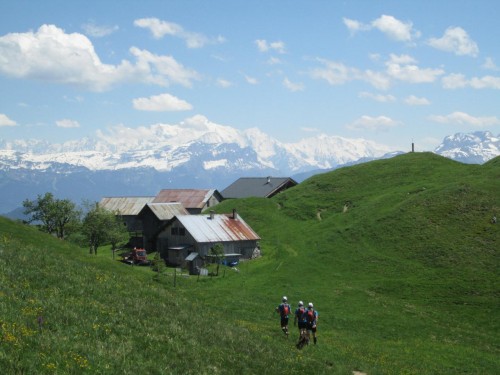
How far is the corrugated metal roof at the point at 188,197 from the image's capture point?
119812 mm

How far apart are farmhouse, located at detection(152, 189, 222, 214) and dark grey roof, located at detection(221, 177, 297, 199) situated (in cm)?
698

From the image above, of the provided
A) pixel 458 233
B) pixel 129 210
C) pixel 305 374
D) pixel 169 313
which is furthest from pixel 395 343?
pixel 129 210

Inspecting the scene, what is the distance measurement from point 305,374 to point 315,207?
78.2m

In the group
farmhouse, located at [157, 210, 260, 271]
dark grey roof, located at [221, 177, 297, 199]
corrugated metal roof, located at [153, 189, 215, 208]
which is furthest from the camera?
dark grey roof, located at [221, 177, 297, 199]

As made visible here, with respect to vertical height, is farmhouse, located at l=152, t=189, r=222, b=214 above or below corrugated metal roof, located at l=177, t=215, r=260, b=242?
above

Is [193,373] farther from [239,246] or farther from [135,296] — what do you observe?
[239,246]

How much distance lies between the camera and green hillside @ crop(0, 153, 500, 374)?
66.0 ft

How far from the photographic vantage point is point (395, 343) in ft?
125

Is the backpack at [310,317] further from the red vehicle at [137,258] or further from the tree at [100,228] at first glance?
the tree at [100,228]

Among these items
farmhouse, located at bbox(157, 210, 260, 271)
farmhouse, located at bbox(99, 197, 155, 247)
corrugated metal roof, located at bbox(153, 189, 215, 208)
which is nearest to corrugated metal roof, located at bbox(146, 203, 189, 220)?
farmhouse, located at bbox(99, 197, 155, 247)

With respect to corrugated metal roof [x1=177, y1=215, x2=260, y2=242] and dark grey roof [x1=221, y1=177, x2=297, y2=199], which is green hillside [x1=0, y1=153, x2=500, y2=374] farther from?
dark grey roof [x1=221, y1=177, x2=297, y2=199]

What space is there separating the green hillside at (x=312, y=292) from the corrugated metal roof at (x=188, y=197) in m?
12.2

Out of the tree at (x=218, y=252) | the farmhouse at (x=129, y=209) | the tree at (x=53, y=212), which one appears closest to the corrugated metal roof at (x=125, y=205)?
the farmhouse at (x=129, y=209)

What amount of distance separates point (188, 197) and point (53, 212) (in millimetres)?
44019
